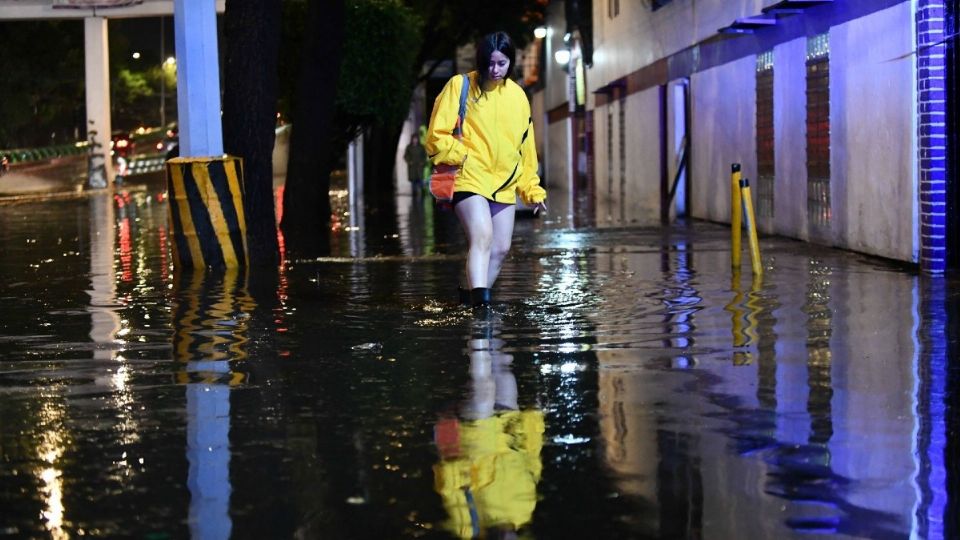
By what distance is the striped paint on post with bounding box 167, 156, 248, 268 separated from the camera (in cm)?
1476

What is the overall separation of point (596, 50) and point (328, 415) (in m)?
31.8

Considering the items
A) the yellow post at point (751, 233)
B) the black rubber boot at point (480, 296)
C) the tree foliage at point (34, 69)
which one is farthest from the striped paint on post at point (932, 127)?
the tree foliage at point (34, 69)

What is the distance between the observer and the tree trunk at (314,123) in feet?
75.6

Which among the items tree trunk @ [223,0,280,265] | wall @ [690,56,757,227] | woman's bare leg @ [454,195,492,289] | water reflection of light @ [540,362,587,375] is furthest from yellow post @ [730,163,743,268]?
wall @ [690,56,757,227]

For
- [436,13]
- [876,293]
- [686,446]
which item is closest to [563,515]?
[686,446]

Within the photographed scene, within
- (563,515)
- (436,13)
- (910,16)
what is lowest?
(563,515)

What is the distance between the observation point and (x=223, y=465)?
591 centimetres

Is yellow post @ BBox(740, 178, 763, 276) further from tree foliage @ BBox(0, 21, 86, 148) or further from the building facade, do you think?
tree foliage @ BBox(0, 21, 86, 148)

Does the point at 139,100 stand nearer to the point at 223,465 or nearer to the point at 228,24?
the point at 228,24

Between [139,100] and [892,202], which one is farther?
[139,100]

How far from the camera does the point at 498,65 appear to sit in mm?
10430

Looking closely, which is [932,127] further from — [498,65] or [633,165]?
[633,165]

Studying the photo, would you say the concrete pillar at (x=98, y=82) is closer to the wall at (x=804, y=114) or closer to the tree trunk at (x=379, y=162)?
the tree trunk at (x=379, y=162)

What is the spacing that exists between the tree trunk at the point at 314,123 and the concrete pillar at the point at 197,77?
7.36 m
